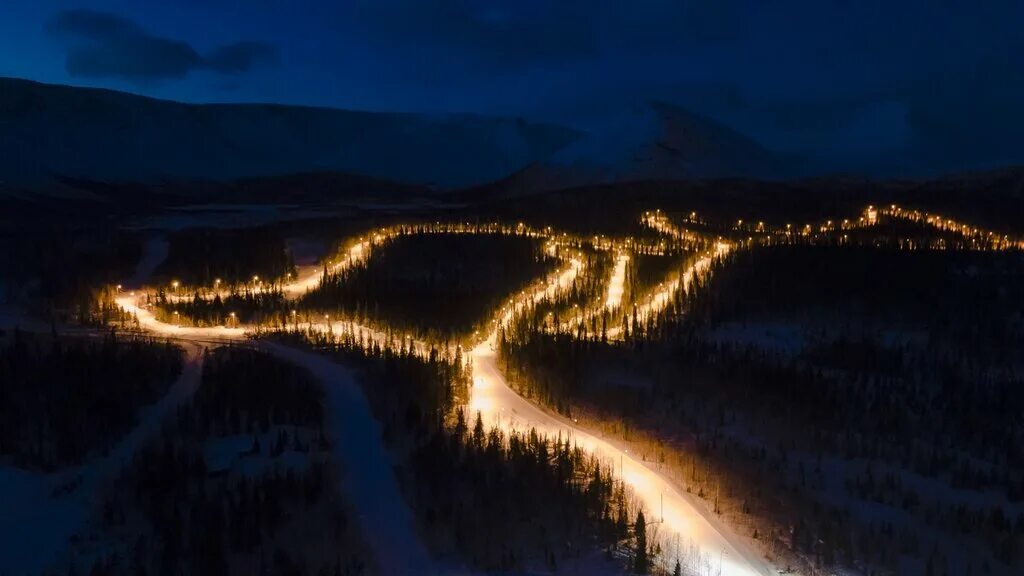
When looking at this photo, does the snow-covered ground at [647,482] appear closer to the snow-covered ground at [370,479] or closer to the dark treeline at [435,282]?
the snow-covered ground at [370,479]

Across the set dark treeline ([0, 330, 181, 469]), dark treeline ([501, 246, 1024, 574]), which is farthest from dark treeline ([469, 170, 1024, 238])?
dark treeline ([0, 330, 181, 469])

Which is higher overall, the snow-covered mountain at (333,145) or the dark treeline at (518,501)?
the snow-covered mountain at (333,145)

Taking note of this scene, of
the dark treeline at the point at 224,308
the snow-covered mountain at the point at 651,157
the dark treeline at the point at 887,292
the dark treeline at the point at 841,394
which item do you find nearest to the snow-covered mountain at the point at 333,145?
the snow-covered mountain at the point at 651,157

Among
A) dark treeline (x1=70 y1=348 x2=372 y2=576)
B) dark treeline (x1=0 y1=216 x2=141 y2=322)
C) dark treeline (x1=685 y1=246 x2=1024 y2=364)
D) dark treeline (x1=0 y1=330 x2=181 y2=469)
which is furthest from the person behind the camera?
dark treeline (x1=0 y1=216 x2=141 y2=322)

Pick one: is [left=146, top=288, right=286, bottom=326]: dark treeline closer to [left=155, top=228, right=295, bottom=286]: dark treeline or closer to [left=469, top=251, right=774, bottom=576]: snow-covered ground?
[left=155, top=228, right=295, bottom=286]: dark treeline

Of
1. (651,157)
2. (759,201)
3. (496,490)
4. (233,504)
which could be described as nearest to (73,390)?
(233,504)

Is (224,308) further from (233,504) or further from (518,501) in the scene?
(518,501)

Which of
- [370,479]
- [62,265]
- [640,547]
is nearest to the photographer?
[640,547]
